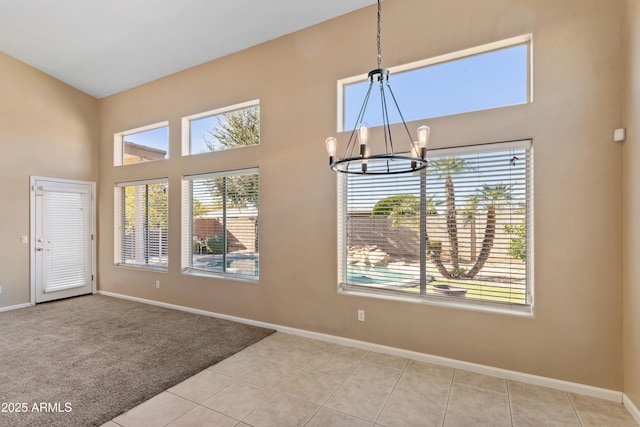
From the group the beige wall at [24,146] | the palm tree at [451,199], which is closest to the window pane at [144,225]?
the beige wall at [24,146]

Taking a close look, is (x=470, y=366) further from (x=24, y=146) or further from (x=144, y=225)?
(x=24, y=146)

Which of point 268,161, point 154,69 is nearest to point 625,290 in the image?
point 268,161

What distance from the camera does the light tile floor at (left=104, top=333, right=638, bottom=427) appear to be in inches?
90.0

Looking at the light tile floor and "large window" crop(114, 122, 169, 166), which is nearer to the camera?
the light tile floor

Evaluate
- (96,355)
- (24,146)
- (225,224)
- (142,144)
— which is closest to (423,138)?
(225,224)

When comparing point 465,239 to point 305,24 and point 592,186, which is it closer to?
point 592,186

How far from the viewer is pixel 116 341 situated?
3725 mm

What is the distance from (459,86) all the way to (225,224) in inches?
141

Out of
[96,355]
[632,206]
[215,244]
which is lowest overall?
[96,355]

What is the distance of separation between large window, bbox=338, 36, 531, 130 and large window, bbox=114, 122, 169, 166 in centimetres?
352

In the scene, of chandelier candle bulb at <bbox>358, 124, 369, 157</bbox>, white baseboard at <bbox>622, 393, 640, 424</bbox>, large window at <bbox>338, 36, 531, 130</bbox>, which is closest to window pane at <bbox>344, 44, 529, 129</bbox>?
large window at <bbox>338, 36, 531, 130</bbox>

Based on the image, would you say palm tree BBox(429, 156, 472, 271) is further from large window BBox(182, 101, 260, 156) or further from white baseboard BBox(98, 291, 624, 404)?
large window BBox(182, 101, 260, 156)

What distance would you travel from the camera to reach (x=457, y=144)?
3.09m

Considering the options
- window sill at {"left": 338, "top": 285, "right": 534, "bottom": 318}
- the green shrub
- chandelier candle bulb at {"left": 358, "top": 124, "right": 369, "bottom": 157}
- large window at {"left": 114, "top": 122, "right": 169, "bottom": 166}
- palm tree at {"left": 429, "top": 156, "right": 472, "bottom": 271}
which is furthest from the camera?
large window at {"left": 114, "top": 122, "right": 169, "bottom": 166}
